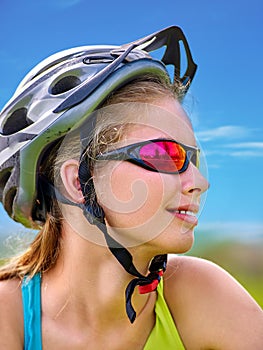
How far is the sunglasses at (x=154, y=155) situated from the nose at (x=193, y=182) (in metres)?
0.04

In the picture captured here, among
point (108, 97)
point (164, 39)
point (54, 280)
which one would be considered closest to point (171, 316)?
point (54, 280)

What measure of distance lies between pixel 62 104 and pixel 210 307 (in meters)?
1.59

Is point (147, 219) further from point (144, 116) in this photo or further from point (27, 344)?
point (27, 344)

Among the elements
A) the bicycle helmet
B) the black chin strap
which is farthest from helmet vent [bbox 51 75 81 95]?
the black chin strap

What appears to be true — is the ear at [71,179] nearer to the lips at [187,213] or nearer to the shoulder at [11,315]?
the lips at [187,213]

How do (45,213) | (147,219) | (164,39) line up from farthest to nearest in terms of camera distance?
(164,39), (45,213), (147,219)

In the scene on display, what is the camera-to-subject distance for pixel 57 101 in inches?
156

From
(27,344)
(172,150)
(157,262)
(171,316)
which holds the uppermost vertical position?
(172,150)

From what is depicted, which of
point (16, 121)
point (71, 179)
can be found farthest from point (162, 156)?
point (16, 121)

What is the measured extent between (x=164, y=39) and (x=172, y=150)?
3.90 feet

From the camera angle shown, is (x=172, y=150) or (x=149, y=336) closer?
(x=172, y=150)

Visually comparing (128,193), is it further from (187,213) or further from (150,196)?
(187,213)

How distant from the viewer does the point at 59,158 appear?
13.0 feet

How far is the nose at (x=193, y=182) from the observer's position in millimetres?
3711
